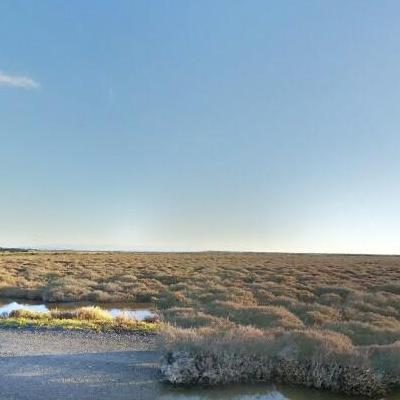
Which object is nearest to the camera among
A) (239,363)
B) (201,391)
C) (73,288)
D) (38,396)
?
(38,396)

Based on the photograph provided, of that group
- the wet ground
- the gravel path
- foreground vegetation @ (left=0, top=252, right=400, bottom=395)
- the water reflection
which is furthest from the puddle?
the water reflection

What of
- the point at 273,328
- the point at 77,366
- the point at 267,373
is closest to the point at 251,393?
the point at 267,373

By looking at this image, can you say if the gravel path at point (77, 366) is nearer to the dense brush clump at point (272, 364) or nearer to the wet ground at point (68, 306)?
Answer: the dense brush clump at point (272, 364)

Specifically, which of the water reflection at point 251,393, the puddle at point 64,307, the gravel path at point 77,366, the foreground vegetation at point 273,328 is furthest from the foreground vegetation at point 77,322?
the puddle at point 64,307

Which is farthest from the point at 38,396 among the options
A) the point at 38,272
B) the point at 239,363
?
the point at 38,272

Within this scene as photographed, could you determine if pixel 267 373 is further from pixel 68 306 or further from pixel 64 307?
pixel 68 306

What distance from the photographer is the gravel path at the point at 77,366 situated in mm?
10320

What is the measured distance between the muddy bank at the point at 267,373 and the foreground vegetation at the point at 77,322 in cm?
580

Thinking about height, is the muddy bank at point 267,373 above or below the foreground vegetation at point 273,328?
below

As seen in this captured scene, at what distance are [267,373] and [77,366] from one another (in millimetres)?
4177

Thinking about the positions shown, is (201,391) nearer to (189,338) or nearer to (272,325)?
(189,338)

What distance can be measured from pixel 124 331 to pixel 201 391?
6647 mm

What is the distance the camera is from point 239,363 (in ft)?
38.2

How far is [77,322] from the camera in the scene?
1809cm
